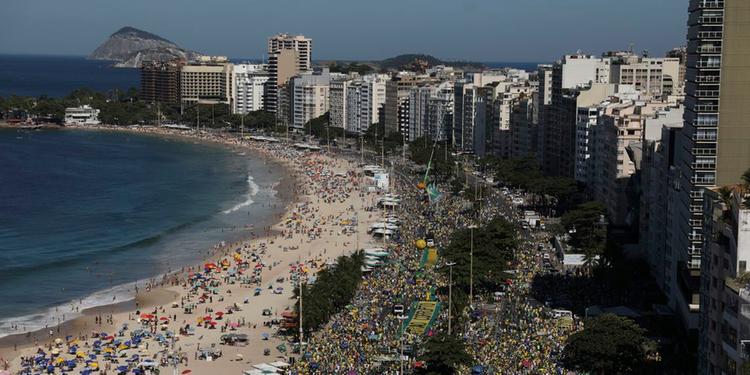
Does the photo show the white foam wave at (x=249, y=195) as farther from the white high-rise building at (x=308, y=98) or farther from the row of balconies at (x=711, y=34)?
the white high-rise building at (x=308, y=98)

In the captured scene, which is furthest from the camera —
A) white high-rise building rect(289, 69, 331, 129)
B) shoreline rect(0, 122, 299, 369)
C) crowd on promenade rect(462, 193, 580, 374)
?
white high-rise building rect(289, 69, 331, 129)

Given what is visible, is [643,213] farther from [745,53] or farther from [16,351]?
[16,351]

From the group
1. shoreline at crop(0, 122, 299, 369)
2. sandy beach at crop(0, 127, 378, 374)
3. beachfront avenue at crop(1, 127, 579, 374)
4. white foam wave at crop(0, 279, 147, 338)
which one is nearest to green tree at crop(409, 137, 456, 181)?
sandy beach at crop(0, 127, 378, 374)

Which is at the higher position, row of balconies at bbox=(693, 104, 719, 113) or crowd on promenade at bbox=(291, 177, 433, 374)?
row of balconies at bbox=(693, 104, 719, 113)

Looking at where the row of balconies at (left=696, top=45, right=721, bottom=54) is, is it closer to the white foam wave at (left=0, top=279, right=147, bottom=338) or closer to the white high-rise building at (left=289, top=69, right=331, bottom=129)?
the white foam wave at (left=0, top=279, right=147, bottom=338)

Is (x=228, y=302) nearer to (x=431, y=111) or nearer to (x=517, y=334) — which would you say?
(x=517, y=334)

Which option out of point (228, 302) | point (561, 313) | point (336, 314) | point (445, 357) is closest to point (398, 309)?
point (336, 314)

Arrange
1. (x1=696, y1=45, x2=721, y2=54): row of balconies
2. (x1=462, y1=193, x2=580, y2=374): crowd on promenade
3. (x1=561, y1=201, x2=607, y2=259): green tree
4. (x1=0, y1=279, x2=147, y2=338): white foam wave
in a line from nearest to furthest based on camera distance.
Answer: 1. (x1=462, y1=193, x2=580, y2=374): crowd on promenade
2. (x1=696, y1=45, x2=721, y2=54): row of balconies
3. (x1=0, y1=279, x2=147, y2=338): white foam wave
4. (x1=561, y1=201, x2=607, y2=259): green tree
